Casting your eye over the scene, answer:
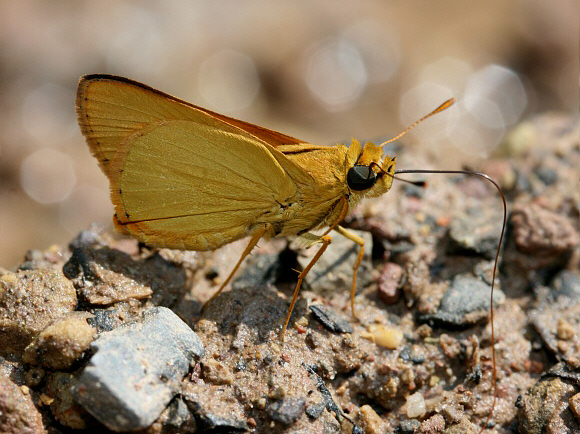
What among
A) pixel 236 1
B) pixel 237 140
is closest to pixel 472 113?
pixel 236 1

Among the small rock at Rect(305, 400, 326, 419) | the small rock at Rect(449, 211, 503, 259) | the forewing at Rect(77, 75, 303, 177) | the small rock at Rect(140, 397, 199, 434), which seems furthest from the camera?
the small rock at Rect(449, 211, 503, 259)

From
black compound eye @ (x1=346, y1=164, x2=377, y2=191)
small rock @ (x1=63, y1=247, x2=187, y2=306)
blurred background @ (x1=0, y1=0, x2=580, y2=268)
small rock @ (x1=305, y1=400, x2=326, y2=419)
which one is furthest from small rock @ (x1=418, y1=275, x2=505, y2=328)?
blurred background @ (x1=0, y1=0, x2=580, y2=268)

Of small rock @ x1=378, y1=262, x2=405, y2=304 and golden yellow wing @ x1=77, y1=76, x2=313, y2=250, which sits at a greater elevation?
small rock @ x1=378, y1=262, x2=405, y2=304

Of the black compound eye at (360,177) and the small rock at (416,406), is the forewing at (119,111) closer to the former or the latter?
the black compound eye at (360,177)

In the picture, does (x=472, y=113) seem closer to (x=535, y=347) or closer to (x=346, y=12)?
(x=346, y=12)

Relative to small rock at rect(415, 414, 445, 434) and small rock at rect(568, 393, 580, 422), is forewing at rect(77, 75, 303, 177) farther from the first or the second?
small rock at rect(568, 393, 580, 422)

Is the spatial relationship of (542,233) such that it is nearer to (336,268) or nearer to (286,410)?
(336,268)
